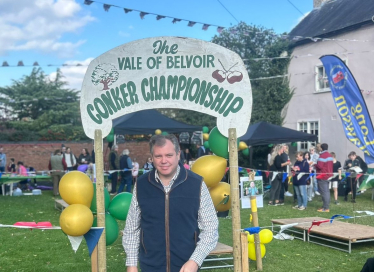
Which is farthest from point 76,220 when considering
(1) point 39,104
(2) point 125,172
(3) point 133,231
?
(1) point 39,104

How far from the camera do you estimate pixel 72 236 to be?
4.18 metres

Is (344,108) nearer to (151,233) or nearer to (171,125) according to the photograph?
(171,125)

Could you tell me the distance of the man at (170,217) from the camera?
302 centimetres

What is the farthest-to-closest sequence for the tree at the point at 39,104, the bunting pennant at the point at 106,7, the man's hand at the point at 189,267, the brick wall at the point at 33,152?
the tree at the point at 39,104, the brick wall at the point at 33,152, the bunting pennant at the point at 106,7, the man's hand at the point at 189,267

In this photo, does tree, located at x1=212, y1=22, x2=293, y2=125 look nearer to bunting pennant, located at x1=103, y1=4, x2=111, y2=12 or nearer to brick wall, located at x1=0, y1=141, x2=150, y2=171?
brick wall, located at x1=0, y1=141, x2=150, y2=171

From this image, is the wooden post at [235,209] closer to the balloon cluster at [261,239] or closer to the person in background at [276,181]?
the balloon cluster at [261,239]

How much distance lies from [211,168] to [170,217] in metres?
1.65

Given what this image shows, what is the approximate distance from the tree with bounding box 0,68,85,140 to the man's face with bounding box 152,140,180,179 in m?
29.1

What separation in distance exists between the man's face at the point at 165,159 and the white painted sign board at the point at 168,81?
1322 mm

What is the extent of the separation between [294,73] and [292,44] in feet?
4.49

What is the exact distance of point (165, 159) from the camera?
9.98 feet

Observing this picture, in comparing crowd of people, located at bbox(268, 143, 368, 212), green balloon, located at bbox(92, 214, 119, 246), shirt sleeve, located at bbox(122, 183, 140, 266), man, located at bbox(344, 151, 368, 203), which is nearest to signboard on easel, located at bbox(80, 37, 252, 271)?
green balloon, located at bbox(92, 214, 119, 246)

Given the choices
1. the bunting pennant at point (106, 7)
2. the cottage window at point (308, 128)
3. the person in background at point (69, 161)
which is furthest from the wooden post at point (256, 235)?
the cottage window at point (308, 128)

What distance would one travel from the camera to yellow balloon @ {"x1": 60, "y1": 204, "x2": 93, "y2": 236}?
4.05m
